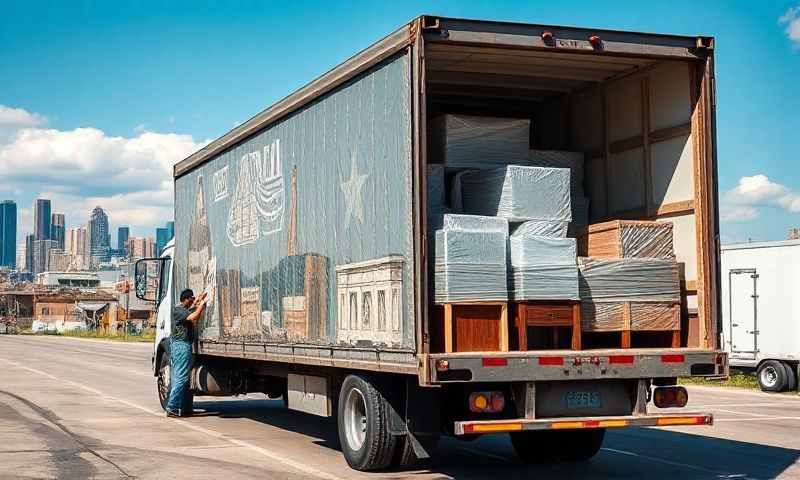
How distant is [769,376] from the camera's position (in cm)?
2258

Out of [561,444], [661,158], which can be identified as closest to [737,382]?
[561,444]

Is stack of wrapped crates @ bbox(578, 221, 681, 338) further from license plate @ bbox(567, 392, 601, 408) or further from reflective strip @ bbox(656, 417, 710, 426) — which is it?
reflective strip @ bbox(656, 417, 710, 426)

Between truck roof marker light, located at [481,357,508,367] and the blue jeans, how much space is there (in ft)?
25.9

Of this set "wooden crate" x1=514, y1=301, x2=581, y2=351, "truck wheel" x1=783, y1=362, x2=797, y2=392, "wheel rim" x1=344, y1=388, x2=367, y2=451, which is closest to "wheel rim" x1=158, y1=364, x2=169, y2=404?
"wheel rim" x1=344, y1=388, x2=367, y2=451

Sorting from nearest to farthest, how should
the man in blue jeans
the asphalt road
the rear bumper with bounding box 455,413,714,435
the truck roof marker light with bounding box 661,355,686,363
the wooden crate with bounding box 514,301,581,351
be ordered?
the rear bumper with bounding box 455,413,714,435 < the wooden crate with bounding box 514,301,581,351 < the truck roof marker light with bounding box 661,355,686,363 < the asphalt road < the man in blue jeans

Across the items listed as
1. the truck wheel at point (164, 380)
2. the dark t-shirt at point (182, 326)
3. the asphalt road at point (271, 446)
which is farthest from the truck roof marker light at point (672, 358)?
the truck wheel at point (164, 380)

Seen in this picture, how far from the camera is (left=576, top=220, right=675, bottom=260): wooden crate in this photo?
10219mm

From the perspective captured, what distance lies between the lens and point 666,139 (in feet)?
35.2

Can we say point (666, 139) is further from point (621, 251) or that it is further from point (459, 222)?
point (459, 222)

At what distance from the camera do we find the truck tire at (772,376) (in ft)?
72.7

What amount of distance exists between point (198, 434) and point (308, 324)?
3458 mm

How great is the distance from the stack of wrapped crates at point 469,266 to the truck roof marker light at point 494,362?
1.69ft

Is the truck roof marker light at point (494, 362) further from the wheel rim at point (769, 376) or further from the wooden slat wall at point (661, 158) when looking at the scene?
the wheel rim at point (769, 376)

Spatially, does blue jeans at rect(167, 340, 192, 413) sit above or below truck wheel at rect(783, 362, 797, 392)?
above
